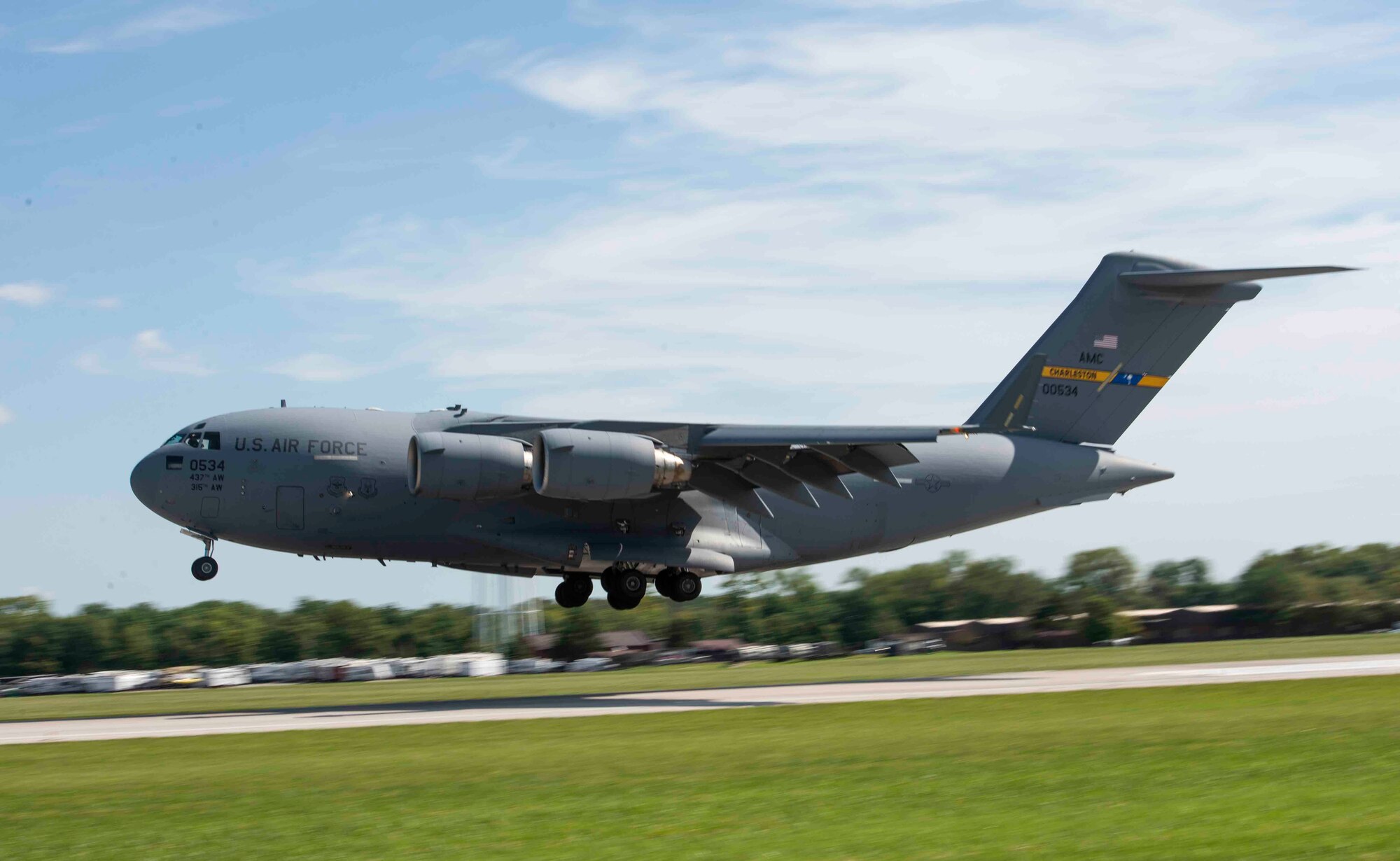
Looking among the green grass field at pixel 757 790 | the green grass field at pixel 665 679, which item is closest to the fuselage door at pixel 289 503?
the green grass field at pixel 665 679

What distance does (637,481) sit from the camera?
19.9m

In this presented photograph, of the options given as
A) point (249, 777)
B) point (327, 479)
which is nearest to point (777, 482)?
point (327, 479)

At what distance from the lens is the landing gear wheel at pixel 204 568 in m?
20.6

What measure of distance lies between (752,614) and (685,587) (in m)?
24.2

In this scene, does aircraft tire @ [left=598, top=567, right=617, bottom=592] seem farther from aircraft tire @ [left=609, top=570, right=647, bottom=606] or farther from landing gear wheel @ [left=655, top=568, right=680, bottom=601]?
landing gear wheel @ [left=655, top=568, right=680, bottom=601]

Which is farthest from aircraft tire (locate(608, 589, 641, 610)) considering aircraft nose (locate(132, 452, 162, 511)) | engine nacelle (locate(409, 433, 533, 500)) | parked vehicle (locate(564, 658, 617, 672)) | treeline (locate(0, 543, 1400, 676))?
treeline (locate(0, 543, 1400, 676))

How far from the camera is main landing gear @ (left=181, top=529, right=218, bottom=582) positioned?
67.4 feet

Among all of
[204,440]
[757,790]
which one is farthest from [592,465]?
[757,790]

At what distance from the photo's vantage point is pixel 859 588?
44219mm

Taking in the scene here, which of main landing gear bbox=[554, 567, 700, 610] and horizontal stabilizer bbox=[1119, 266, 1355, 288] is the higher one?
horizontal stabilizer bbox=[1119, 266, 1355, 288]

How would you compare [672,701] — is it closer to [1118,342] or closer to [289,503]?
[289,503]

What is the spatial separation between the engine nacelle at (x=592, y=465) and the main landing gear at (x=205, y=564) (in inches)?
209

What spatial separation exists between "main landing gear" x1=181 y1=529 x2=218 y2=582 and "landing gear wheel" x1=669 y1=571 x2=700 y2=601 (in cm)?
725

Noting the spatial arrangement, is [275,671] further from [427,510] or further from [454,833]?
[454,833]
